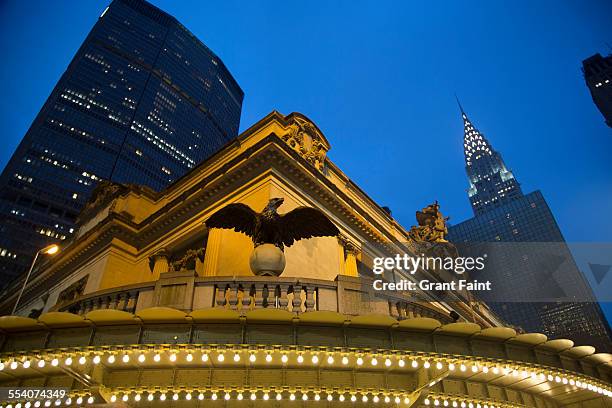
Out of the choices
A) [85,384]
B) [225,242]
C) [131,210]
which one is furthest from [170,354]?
[131,210]

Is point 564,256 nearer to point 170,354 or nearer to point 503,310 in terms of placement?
point 503,310

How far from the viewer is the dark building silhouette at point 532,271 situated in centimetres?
11081

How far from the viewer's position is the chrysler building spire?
488 feet

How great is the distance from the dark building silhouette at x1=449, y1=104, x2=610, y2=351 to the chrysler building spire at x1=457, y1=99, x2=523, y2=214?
14.2m

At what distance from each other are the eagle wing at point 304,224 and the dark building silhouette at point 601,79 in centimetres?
13636

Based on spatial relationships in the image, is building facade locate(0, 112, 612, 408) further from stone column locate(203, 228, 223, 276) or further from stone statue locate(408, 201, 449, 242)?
stone statue locate(408, 201, 449, 242)

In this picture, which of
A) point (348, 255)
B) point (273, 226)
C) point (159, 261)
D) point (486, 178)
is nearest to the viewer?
point (273, 226)

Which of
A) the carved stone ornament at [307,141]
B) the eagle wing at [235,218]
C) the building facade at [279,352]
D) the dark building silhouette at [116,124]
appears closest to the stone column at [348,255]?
the carved stone ornament at [307,141]

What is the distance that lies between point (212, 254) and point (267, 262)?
9248mm

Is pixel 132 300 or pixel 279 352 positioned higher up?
pixel 132 300

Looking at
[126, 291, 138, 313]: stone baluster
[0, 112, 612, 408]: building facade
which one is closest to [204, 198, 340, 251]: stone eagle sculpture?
[0, 112, 612, 408]: building facade

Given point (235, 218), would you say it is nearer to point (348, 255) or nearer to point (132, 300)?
point (132, 300)

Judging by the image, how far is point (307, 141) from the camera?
25.2 meters

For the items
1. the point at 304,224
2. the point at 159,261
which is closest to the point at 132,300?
the point at 304,224
